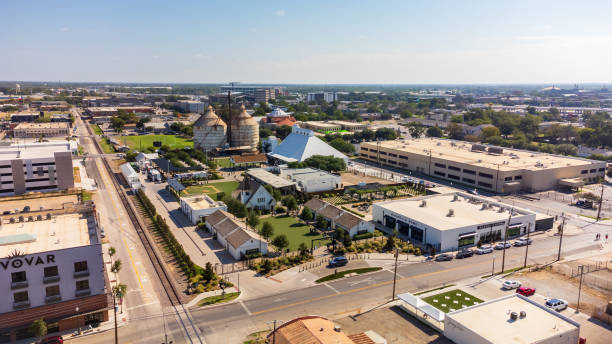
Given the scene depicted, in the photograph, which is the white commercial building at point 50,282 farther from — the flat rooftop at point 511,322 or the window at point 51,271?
the flat rooftop at point 511,322

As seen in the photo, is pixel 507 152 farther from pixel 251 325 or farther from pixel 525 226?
pixel 251 325

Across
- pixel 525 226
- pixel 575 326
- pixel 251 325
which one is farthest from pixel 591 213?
pixel 251 325

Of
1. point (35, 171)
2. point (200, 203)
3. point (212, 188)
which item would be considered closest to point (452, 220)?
point (200, 203)

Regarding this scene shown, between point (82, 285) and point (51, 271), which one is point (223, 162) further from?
point (51, 271)

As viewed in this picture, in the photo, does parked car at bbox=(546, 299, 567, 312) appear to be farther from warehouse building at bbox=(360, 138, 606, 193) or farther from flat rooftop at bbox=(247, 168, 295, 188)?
flat rooftop at bbox=(247, 168, 295, 188)

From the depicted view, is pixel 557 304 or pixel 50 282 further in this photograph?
pixel 557 304
